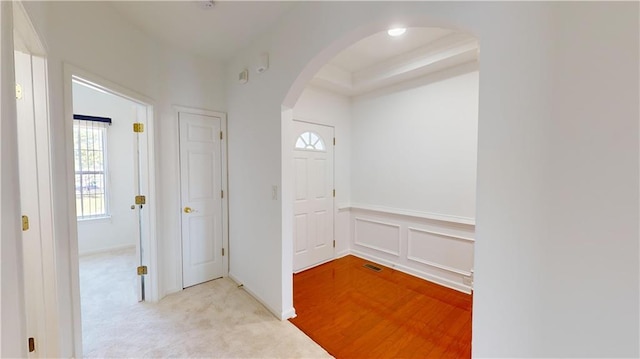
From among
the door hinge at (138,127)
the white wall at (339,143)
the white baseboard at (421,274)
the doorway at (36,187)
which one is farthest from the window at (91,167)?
the white baseboard at (421,274)

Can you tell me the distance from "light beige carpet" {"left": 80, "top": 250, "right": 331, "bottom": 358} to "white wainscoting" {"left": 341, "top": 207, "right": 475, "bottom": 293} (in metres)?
1.76

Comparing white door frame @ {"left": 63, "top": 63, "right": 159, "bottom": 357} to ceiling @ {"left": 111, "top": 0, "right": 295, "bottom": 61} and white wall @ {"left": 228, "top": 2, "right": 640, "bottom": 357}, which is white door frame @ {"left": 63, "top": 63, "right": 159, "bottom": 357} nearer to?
ceiling @ {"left": 111, "top": 0, "right": 295, "bottom": 61}

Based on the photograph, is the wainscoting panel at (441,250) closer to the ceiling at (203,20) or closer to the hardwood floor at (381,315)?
the hardwood floor at (381,315)

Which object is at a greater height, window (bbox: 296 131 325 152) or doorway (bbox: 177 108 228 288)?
window (bbox: 296 131 325 152)

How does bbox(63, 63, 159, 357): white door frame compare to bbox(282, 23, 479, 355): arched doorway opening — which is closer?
bbox(63, 63, 159, 357): white door frame

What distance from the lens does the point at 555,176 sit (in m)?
0.89

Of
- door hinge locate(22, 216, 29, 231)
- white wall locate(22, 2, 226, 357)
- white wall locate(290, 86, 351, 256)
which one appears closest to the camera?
door hinge locate(22, 216, 29, 231)

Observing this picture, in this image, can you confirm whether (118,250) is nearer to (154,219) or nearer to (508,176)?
(154,219)

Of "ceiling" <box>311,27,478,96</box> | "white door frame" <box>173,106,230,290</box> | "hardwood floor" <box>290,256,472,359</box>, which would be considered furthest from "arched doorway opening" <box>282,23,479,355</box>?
"white door frame" <box>173,106,230,290</box>

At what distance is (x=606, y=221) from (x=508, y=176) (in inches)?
11.7

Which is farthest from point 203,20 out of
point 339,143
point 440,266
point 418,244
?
point 440,266

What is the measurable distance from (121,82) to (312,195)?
2.30 meters

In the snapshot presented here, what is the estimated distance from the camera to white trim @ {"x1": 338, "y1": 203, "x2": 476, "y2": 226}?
8.90ft

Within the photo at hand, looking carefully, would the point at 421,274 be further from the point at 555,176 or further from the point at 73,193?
the point at 73,193
